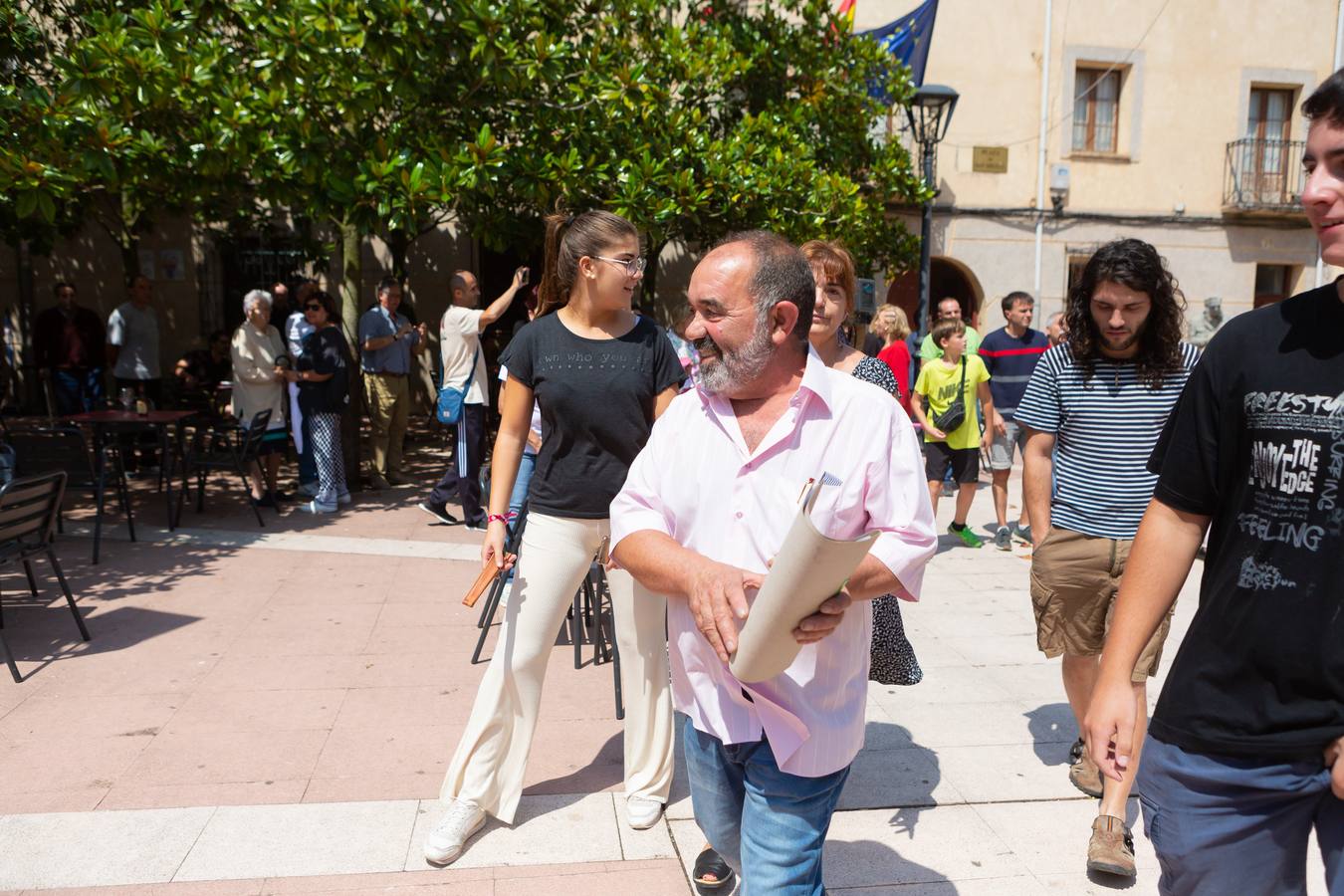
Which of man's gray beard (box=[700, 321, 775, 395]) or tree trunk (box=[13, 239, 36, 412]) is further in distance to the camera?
tree trunk (box=[13, 239, 36, 412])

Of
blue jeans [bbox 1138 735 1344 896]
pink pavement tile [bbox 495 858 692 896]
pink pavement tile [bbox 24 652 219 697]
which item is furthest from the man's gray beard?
pink pavement tile [bbox 24 652 219 697]

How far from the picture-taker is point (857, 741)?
2283 mm

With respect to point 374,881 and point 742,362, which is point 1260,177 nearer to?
point 742,362

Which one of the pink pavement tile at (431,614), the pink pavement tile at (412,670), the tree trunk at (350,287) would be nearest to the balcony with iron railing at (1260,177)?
the tree trunk at (350,287)

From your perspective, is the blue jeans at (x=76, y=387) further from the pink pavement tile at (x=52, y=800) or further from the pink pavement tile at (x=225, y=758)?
the pink pavement tile at (x=52, y=800)

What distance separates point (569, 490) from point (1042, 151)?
15.5m

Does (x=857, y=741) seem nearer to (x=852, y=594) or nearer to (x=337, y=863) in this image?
(x=852, y=594)

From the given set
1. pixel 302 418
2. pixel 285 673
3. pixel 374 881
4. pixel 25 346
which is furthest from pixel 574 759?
pixel 25 346

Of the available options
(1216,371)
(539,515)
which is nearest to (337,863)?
(539,515)

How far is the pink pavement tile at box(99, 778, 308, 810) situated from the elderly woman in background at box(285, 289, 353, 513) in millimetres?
5331

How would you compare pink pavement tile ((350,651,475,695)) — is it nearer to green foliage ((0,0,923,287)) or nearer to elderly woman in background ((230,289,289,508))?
green foliage ((0,0,923,287))

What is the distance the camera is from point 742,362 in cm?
227

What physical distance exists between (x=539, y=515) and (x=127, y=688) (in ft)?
8.16

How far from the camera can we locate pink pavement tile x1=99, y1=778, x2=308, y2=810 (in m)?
3.64
